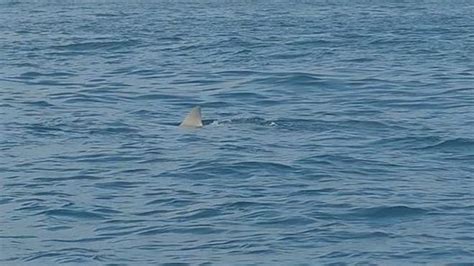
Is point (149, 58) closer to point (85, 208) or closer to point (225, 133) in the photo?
point (225, 133)

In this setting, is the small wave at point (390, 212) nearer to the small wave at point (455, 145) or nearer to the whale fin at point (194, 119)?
the small wave at point (455, 145)

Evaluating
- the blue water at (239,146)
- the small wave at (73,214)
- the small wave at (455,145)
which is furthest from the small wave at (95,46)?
the small wave at (73,214)

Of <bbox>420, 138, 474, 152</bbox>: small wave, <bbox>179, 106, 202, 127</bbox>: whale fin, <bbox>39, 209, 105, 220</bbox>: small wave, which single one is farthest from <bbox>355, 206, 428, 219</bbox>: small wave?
<bbox>179, 106, 202, 127</bbox>: whale fin

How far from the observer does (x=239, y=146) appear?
24.1 metres

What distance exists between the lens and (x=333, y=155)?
75.4ft

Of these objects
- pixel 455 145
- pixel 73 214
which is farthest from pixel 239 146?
pixel 73 214

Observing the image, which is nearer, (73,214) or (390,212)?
(390,212)

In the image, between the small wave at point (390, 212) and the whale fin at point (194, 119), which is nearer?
the small wave at point (390, 212)

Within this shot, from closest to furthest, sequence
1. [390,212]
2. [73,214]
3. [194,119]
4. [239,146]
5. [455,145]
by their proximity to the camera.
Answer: [390,212]
[73,214]
[455,145]
[239,146]
[194,119]

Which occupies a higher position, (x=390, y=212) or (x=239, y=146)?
(x=390, y=212)

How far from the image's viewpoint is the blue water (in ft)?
56.6

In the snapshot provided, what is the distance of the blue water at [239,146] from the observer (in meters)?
17.2

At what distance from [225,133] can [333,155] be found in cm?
315

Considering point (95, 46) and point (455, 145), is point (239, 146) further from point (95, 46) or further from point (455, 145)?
point (95, 46)
